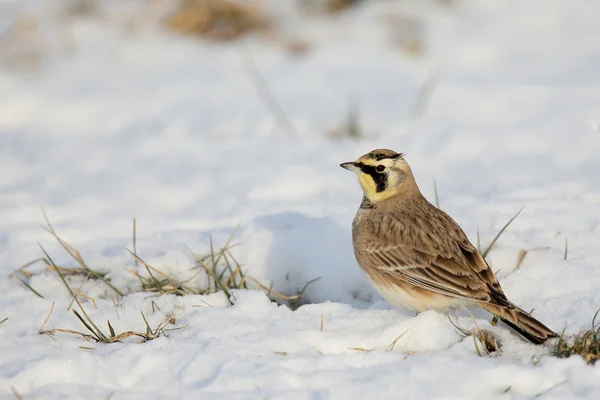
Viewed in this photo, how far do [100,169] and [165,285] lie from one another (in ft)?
8.34

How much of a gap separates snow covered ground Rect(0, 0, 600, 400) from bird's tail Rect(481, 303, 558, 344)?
72mm

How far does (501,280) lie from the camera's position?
172 inches

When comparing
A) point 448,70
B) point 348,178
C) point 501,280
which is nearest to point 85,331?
point 501,280

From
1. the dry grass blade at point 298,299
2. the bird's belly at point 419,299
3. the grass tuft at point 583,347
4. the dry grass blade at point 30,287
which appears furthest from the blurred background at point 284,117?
the grass tuft at point 583,347

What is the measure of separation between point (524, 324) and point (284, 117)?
4.33 meters

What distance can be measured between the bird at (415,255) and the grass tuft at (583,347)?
0.41ft

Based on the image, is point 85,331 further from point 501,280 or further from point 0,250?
point 501,280

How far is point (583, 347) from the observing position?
3443 mm

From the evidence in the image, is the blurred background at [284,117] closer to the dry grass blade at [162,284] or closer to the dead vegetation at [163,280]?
the dead vegetation at [163,280]

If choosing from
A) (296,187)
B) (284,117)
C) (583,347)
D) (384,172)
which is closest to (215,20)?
(284,117)

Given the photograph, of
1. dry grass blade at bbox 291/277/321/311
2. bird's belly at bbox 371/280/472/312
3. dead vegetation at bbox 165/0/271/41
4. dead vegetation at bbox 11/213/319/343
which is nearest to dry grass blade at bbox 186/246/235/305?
dead vegetation at bbox 11/213/319/343

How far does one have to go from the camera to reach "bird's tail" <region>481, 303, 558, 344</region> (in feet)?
11.9

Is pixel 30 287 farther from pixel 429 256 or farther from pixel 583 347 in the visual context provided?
pixel 583 347

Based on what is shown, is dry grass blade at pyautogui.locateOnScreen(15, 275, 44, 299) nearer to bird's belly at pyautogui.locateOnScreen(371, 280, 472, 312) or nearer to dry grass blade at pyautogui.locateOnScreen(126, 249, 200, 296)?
dry grass blade at pyautogui.locateOnScreen(126, 249, 200, 296)
